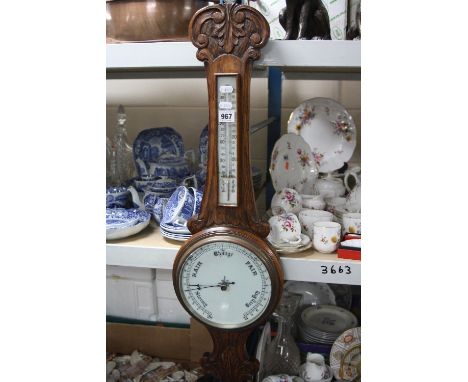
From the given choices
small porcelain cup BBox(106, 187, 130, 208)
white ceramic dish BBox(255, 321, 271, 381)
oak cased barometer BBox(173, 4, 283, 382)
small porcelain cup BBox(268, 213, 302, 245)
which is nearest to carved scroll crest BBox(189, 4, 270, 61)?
oak cased barometer BBox(173, 4, 283, 382)

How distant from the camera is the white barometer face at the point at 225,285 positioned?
682mm

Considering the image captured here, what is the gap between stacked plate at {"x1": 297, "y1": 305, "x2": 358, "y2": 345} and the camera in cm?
94

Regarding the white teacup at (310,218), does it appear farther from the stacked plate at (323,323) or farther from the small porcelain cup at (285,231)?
the stacked plate at (323,323)

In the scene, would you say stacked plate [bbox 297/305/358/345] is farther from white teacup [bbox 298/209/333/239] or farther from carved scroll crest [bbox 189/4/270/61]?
carved scroll crest [bbox 189/4/270/61]

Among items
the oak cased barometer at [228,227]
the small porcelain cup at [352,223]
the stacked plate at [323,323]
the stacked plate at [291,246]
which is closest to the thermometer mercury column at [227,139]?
the oak cased barometer at [228,227]

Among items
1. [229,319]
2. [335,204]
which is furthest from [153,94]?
[229,319]

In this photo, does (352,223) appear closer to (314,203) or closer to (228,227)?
(314,203)

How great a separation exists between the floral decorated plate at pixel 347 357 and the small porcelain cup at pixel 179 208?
392 mm

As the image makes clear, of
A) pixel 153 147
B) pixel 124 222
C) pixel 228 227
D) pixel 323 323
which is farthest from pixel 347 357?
pixel 153 147

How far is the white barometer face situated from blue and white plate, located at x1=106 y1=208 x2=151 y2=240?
0.47 ft

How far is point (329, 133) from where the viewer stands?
1.01m

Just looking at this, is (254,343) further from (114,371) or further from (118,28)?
(118,28)

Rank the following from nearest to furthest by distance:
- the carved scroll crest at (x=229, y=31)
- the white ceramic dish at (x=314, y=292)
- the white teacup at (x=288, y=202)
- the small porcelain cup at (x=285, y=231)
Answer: the carved scroll crest at (x=229, y=31), the small porcelain cup at (x=285, y=231), the white teacup at (x=288, y=202), the white ceramic dish at (x=314, y=292)

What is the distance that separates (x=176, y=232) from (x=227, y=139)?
8.0 inches
